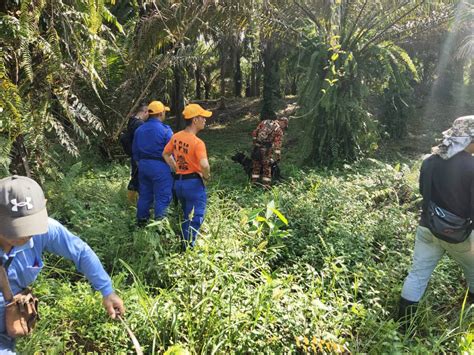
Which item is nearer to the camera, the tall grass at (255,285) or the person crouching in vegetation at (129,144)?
the tall grass at (255,285)

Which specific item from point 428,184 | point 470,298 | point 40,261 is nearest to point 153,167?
point 40,261

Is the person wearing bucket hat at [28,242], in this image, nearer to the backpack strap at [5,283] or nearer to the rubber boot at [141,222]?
the backpack strap at [5,283]

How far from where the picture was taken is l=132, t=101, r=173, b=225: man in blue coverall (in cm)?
472

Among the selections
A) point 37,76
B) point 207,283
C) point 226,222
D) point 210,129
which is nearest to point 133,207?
point 226,222

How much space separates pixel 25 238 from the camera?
6.37ft

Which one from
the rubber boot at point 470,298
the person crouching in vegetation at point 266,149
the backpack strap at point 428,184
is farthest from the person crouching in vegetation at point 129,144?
the rubber boot at point 470,298

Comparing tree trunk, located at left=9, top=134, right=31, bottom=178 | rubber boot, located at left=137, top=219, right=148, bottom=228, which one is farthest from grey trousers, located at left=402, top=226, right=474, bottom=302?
tree trunk, located at left=9, top=134, right=31, bottom=178

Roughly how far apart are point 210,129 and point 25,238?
12641 millimetres

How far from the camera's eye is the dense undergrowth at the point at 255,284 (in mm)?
2949

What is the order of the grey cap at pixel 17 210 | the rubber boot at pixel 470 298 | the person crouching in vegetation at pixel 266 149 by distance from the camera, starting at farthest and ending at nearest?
the person crouching in vegetation at pixel 266 149 < the rubber boot at pixel 470 298 < the grey cap at pixel 17 210

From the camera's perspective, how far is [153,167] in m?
4.73

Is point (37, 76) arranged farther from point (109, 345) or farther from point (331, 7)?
point (331, 7)

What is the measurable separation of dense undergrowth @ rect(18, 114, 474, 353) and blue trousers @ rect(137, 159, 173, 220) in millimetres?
263

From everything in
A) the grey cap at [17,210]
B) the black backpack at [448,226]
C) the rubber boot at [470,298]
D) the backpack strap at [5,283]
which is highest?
the grey cap at [17,210]
